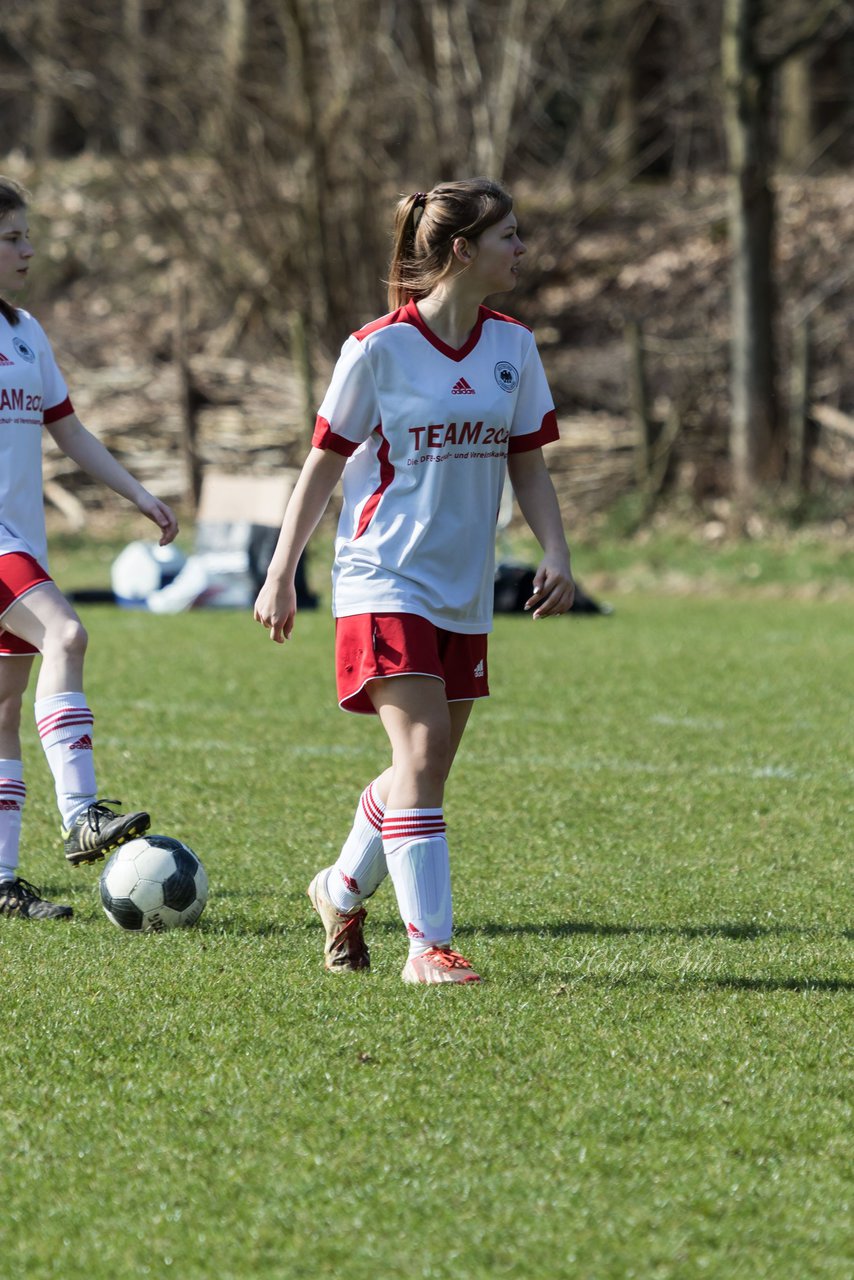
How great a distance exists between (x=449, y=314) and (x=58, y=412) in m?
1.57

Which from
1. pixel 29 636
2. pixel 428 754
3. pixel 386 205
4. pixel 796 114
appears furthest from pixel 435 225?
pixel 796 114

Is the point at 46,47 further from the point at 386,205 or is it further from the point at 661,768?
the point at 661,768

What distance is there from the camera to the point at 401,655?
388cm

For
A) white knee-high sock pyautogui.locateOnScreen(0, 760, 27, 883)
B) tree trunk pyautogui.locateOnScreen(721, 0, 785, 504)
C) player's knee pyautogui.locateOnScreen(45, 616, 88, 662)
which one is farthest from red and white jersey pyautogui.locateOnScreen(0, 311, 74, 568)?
tree trunk pyautogui.locateOnScreen(721, 0, 785, 504)

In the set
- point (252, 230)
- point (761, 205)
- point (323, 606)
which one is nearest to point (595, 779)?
point (323, 606)

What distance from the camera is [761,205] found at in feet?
54.4

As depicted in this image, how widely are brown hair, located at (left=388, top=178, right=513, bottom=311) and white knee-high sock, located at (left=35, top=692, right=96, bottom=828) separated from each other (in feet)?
4.99

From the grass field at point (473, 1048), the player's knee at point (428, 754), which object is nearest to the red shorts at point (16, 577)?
the grass field at point (473, 1048)

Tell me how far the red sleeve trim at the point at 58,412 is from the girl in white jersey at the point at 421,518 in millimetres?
1339

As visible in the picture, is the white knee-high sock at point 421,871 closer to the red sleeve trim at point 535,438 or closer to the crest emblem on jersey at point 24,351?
the red sleeve trim at point 535,438

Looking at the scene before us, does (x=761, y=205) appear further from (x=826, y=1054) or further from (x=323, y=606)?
(x=826, y=1054)

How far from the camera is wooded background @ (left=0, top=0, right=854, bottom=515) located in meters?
19.3

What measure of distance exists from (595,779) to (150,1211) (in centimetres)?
428

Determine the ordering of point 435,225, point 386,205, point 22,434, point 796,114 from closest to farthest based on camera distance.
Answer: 1. point 435,225
2. point 22,434
3. point 386,205
4. point 796,114
